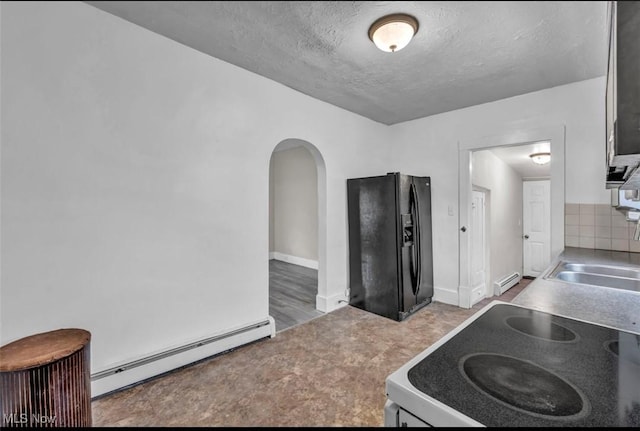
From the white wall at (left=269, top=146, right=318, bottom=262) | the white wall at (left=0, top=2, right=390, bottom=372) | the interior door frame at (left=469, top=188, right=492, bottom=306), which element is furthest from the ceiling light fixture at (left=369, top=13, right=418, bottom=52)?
the white wall at (left=269, top=146, right=318, bottom=262)

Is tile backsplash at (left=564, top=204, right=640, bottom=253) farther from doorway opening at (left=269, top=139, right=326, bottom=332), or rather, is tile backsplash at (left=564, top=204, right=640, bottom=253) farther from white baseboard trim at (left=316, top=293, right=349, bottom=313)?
doorway opening at (left=269, top=139, right=326, bottom=332)

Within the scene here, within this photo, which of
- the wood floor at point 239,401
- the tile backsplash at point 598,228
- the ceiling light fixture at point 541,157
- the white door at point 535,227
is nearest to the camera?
the wood floor at point 239,401

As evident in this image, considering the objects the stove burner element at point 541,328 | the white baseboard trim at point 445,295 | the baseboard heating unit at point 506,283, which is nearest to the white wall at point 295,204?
→ the white baseboard trim at point 445,295

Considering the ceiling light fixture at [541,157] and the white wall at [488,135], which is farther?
the ceiling light fixture at [541,157]

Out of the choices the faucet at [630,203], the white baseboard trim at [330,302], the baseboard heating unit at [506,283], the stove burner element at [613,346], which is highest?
the faucet at [630,203]

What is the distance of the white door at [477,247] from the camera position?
119 inches

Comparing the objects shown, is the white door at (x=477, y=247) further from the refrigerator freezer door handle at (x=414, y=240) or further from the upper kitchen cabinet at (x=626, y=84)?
the upper kitchen cabinet at (x=626, y=84)

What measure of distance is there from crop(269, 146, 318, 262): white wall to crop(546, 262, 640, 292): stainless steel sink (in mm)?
3566

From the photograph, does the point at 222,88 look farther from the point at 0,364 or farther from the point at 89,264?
the point at 0,364

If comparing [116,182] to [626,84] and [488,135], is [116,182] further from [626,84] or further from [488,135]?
[488,135]

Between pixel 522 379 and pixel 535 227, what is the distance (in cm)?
505

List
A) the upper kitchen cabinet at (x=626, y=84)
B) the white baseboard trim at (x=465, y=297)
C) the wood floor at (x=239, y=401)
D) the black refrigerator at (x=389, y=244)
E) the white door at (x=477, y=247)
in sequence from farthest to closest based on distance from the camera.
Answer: the white door at (x=477, y=247), the white baseboard trim at (x=465, y=297), the black refrigerator at (x=389, y=244), the upper kitchen cabinet at (x=626, y=84), the wood floor at (x=239, y=401)

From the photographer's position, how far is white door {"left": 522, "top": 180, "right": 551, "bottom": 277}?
438cm

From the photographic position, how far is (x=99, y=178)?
74 cm
